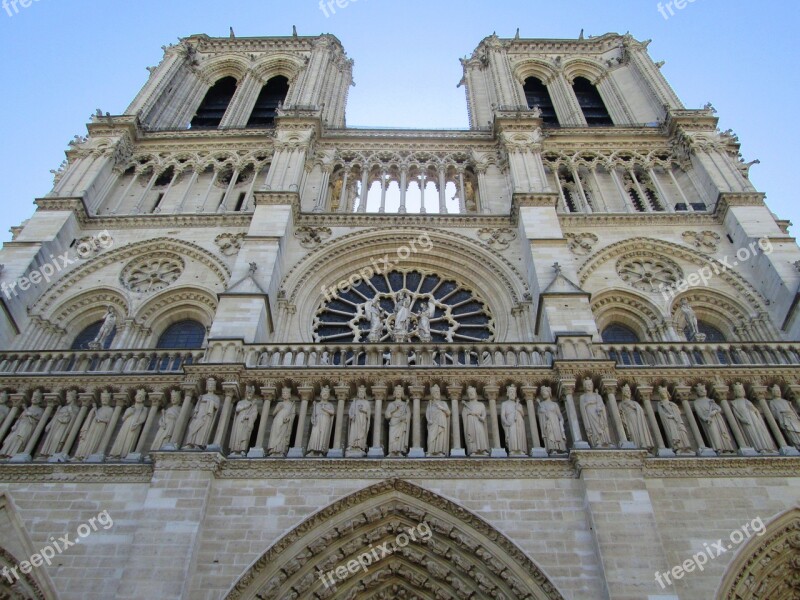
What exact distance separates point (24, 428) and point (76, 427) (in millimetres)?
745

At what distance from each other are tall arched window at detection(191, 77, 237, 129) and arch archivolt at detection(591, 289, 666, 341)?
13.1 meters

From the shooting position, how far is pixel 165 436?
10.1 meters

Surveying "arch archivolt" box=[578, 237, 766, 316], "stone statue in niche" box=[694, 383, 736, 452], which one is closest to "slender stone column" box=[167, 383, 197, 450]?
"stone statue in niche" box=[694, 383, 736, 452]

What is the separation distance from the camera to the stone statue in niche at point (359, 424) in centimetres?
993

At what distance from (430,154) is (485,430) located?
9.99 m

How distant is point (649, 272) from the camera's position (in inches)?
593

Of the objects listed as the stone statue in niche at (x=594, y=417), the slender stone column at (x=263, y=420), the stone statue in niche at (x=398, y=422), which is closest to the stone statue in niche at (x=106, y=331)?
the slender stone column at (x=263, y=420)

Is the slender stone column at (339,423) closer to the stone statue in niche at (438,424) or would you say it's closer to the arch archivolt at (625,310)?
the stone statue in niche at (438,424)

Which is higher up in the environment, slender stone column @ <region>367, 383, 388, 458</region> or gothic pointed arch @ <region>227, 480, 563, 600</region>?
slender stone column @ <region>367, 383, 388, 458</region>

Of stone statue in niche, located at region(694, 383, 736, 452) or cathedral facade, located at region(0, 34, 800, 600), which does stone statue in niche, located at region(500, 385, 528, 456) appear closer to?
cathedral facade, located at region(0, 34, 800, 600)

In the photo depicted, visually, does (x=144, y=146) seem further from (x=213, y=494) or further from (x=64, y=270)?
(x=213, y=494)

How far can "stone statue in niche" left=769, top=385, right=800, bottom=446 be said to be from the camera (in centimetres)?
1011

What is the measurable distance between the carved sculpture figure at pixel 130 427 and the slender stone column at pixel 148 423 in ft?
0.25

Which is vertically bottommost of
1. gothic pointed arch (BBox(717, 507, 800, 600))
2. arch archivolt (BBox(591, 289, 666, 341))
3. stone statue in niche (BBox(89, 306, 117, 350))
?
gothic pointed arch (BBox(717, 507, 800, 600))
